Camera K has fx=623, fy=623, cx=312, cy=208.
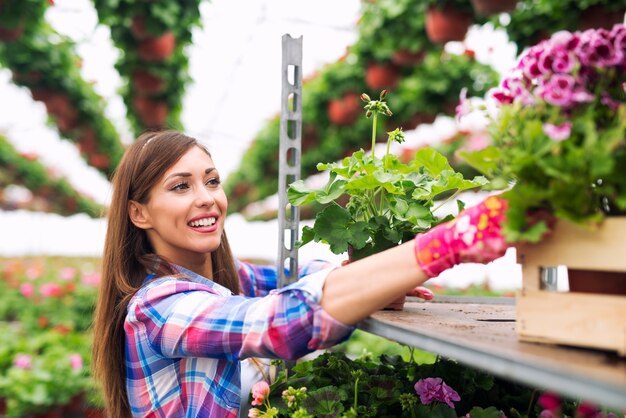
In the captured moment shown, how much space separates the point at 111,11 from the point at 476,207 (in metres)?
3.35

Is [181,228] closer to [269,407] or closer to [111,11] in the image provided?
[269,407]

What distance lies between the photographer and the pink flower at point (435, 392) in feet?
3.79

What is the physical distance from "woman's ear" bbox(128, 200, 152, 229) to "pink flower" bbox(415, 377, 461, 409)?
775 mm

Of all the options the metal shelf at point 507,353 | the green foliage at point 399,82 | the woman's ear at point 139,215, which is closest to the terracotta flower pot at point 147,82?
the green foliage at point 399,82

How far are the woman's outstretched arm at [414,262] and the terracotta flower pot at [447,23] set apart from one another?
8.04ft

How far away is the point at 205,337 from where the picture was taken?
1.13 metres

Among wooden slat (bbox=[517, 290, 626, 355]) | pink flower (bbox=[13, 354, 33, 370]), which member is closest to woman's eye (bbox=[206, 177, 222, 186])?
wooden slat (bbox=[517, 290, 626, 355])

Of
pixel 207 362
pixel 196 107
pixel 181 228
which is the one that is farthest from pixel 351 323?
pixel 196 107

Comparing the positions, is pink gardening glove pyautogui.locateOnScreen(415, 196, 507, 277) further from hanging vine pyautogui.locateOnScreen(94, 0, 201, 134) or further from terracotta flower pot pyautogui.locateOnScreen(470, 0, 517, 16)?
hanging vine pyautogui.locateOnScreen(94, 0, 201, 134)

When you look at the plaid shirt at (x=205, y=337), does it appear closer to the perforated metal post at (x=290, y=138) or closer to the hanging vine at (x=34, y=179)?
the perforated metal post at (x=290, y=138)

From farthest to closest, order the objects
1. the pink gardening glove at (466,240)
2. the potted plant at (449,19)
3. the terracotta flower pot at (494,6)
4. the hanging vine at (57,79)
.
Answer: the hanging vine at (57,79) → the potted plant at (449,19) → the terracotta flower pot at (494,6) → the pink gardening glove at (466,240)

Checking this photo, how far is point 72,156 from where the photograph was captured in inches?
421

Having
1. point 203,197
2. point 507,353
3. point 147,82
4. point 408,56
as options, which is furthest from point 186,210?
point 147,82

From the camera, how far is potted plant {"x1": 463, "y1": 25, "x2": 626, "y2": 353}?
722 millimetres
